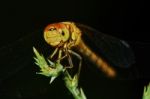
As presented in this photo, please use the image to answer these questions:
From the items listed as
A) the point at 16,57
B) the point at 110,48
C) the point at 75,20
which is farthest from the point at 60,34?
the point at 75,20

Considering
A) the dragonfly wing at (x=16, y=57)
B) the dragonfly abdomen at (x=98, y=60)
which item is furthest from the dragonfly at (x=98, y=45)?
the dragonfly wing at (x=16, y=57)

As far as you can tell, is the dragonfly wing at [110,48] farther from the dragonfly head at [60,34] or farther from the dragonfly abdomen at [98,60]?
the dragonfly head at [60,34]

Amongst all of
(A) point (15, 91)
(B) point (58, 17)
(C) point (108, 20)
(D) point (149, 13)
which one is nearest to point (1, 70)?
(A) point (15, 91)

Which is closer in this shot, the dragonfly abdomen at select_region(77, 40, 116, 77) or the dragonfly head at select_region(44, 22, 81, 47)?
the dragonfly head at select_region(44, 22, 81, 47)

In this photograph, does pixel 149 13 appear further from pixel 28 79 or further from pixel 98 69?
pixel 28 79

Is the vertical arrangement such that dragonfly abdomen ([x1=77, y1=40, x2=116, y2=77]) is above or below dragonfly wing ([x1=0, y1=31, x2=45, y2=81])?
below

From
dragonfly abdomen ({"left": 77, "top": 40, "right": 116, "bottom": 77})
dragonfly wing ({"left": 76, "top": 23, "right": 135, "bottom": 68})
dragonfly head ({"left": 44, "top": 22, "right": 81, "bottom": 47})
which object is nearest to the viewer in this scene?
dragonfly head ({"left": 44, "top": 22, "right": 81, "bottom": 47})

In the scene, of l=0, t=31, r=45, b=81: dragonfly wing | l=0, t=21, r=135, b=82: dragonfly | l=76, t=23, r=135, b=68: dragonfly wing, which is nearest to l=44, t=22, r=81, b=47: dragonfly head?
l=0, t=21, r=135, b=82: dragonfly

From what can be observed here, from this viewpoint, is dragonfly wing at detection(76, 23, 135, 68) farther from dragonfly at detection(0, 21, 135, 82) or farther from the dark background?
the dark background
